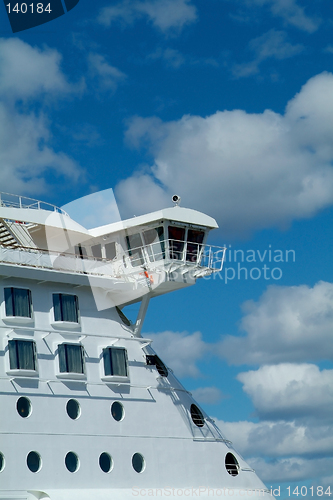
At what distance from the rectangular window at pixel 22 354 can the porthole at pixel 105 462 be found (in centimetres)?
504

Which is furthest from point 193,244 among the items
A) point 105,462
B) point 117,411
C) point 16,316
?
point 105,462

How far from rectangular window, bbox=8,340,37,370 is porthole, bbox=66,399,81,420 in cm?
230

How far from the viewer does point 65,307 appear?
114ft

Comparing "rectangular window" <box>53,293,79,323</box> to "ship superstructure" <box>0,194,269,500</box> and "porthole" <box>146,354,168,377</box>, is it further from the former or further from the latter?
"porthole" <box>146,354,168,377</box>

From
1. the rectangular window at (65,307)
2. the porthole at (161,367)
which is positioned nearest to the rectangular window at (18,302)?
the rectangular window at (65,307)

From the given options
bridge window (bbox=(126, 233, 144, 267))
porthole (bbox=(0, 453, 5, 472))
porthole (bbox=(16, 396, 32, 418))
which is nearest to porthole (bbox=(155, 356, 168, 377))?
bridge window (bbox=(126, 233, 144, 267))

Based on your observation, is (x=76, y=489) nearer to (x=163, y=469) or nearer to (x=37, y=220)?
(x=163, y=469)

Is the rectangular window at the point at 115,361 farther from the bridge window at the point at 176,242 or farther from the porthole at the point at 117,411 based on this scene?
the bridge window at the point at 176,242

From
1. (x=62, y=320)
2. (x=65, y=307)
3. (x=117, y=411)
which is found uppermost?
(x=65, y=307)

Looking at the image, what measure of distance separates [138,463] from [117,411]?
2541 mm

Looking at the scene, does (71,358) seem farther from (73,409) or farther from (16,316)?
(16,316)

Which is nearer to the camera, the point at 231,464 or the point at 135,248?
the point at 231,464

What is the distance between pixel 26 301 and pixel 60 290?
6.44 feet

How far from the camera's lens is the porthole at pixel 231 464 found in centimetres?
3825
